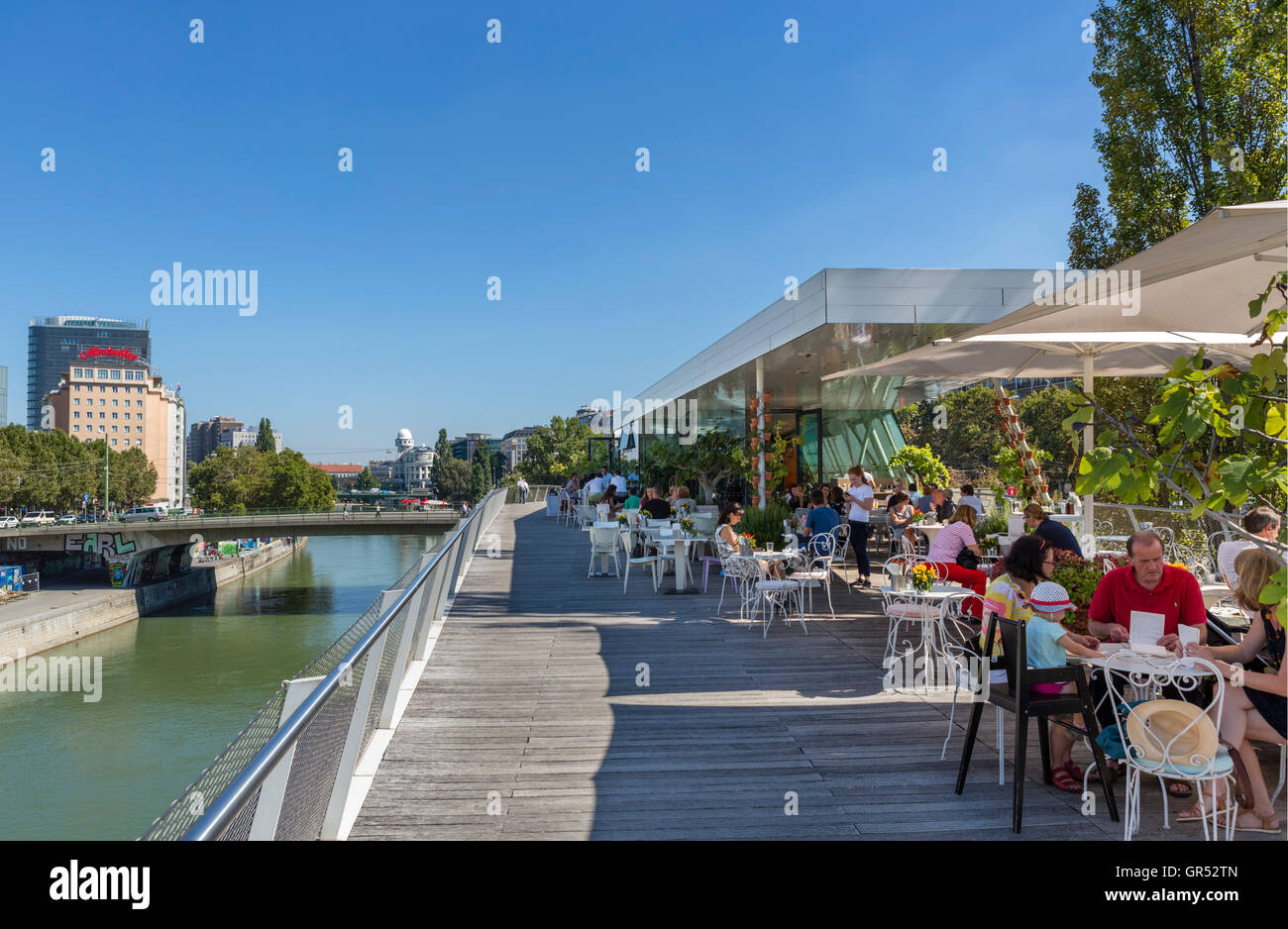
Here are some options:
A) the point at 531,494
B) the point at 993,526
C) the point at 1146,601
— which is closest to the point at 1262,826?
the point at 1146,601

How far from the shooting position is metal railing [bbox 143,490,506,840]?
6.38 feet

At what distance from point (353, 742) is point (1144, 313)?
6350 millimetres

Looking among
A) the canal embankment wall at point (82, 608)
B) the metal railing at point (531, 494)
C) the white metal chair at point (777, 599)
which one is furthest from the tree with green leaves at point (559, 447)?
the white metal chair at point (777, 599)

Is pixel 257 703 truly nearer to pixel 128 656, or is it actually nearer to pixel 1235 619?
pixel 128 656

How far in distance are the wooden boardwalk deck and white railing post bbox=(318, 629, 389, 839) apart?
0.15m

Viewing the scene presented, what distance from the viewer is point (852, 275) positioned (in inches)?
379

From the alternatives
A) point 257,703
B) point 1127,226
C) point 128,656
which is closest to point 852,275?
point 1127,226

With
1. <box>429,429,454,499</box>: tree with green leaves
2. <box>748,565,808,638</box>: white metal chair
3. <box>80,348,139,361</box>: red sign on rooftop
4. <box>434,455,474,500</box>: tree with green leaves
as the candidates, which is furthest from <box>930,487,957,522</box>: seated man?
<box>429,429,454,499</box>: tree with green leaves

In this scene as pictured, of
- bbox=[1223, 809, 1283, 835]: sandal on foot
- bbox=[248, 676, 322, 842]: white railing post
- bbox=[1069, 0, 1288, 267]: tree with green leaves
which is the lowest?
bbox=[1223, 809, 1283, 835]: sandal on foot

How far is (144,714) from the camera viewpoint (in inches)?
1133

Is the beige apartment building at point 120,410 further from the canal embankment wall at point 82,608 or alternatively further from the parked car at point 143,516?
the canal embankment wall at point 82,608

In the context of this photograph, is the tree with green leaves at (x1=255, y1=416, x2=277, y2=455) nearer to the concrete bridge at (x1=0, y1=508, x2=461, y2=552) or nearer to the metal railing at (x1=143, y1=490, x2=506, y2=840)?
the concrete bridge at (x1=0, y1=508, x2=461, y2=552)

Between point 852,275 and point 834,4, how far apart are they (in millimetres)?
4542

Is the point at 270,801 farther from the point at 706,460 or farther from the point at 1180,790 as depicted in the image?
the point at 706,460
